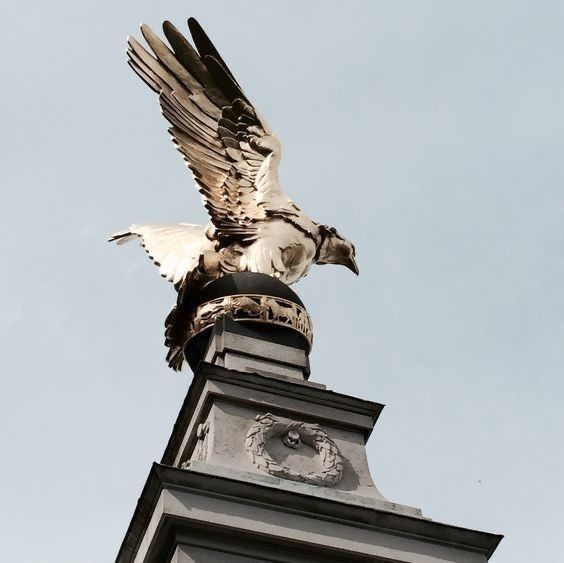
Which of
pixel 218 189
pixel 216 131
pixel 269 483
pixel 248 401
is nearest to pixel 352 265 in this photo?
pixel 218 189

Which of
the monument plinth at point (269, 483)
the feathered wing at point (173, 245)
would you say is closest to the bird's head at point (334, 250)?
the feathered wing at point (173, 245)

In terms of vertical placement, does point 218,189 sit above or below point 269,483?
above

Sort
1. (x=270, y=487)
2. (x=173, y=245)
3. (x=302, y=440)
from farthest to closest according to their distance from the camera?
(x=173, y=245) < (x=302, y=440) < (x=270, y=487)

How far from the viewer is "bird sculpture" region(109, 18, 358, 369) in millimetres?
16062

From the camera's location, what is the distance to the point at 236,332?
14.8m

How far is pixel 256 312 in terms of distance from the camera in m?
15.0

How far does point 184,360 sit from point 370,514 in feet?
13.4

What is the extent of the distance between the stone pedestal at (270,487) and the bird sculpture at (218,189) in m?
1.66

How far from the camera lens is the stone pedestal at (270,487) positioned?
38.8ft

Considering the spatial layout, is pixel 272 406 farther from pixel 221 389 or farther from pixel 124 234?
pixel 124 234

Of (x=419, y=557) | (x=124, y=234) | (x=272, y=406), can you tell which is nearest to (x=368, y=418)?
(x=272, y=406)

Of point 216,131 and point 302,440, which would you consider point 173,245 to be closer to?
point 216,131

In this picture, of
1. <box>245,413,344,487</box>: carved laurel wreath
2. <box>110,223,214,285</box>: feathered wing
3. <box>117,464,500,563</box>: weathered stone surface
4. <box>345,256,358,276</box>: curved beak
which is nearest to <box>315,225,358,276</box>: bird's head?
<box>345,256,358,276</box>: curved beak

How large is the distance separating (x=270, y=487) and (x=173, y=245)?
5756 millimetres
